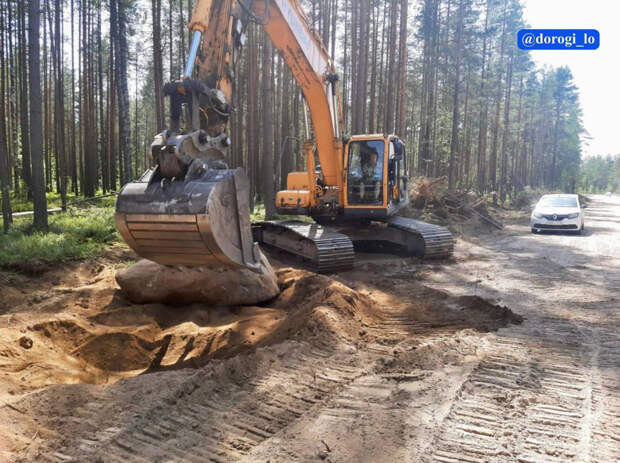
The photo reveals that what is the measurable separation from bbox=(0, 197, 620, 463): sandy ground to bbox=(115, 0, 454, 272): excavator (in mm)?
1214

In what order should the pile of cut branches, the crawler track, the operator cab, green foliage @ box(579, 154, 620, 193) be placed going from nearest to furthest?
the crawler track
the operator cab
the pile of cut branches
green foliage @ box(579, 154, 620, 193)

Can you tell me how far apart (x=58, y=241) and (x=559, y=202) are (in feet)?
57.2

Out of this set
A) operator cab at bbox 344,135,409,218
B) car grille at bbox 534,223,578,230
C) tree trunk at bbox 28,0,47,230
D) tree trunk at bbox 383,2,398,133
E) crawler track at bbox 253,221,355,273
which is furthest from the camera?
tree trunk at bbox 383,2,398,133

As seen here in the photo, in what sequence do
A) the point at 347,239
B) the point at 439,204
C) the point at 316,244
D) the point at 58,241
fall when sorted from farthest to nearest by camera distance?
the point at 439,204, the point at 58,241, the point at 347,239, the point at 316,244

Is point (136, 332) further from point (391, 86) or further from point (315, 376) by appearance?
point (391, 86)

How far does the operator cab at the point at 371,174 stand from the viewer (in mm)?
10664

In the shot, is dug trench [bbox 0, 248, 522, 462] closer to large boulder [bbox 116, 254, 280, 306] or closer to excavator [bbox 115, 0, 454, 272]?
large boulder [bbox 116, 254, 280, 306]

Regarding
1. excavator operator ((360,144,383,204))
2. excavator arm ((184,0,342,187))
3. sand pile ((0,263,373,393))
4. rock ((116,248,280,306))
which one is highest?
excavator arm ((184,0,342,187))

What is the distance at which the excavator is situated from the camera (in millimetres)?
4707

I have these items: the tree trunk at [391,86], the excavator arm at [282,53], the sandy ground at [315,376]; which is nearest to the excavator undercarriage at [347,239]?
the excavator arm at [282,53]

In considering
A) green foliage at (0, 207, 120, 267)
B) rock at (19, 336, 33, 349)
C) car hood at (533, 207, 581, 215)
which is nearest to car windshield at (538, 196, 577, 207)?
car hood at (533, 207, 581, 215)

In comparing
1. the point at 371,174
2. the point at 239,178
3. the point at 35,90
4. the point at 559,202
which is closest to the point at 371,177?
the point at 371,174

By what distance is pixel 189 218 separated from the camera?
4.52m

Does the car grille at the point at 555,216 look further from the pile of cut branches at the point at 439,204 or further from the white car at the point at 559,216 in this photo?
the pile of cut branches at the point at 439,204
